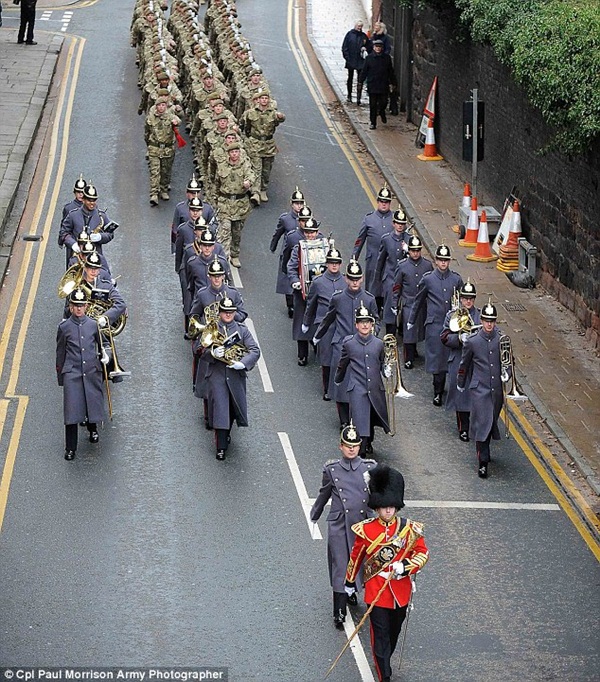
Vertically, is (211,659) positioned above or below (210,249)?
below

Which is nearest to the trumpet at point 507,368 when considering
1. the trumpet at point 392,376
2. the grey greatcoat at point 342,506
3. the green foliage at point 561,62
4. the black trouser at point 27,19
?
the trumpet at point 392,376

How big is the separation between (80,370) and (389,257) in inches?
226

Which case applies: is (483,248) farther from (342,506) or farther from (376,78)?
(342,506)

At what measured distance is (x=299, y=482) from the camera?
15977 millimetres

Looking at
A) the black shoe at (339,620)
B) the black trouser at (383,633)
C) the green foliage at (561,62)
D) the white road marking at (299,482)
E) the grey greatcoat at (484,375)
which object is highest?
the green foliage at (561,62)

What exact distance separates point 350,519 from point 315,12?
3337cm

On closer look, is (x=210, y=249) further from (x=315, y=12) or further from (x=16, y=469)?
(x=315, y=12)

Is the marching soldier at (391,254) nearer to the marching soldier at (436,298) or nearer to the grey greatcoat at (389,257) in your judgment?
the grey greatcoat at (389,257)

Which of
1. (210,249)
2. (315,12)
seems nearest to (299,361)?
(210,249)

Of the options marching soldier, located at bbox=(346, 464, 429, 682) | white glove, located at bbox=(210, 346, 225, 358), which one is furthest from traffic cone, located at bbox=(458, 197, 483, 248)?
marching soldier, located at bbox=(346, 464, 429, 682)

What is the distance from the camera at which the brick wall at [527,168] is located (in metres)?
21.2

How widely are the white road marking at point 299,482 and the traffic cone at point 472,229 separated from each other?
8457mm

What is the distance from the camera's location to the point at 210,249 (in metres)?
19.6

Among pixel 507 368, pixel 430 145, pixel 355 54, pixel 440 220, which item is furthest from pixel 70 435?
pixel 355 54
